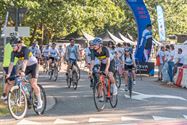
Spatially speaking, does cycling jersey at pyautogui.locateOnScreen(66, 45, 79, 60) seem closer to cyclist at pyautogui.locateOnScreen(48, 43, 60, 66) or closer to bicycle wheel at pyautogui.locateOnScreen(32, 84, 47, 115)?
cyclist at pyautogui.locateOnScreen(48, 43, 60, 66)

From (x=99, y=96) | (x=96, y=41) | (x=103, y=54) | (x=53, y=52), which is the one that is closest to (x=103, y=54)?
(x=103, y=54)

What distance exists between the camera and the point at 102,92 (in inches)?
529

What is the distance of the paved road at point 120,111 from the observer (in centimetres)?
1159

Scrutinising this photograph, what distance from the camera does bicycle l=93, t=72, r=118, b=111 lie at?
43.9 feet

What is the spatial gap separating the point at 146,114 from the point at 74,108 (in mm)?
2143

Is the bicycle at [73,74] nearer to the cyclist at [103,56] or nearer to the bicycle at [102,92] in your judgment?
the cyclist at [103,56]

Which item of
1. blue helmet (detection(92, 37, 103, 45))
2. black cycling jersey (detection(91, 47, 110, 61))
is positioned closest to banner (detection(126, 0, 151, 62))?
black cycling jersey (detection(91, 47, 110, 61))

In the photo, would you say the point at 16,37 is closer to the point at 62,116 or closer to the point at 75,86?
the point at 62,116

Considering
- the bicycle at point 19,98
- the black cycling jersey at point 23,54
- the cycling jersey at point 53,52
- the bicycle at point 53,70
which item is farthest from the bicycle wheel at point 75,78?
the black cycling jersey at point 23,54

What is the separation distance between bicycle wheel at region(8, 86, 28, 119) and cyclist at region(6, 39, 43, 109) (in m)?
0.39

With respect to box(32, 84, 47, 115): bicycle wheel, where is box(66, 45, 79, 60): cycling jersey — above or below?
above

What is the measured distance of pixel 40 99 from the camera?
1214 centimetres

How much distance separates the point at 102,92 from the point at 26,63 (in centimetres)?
256

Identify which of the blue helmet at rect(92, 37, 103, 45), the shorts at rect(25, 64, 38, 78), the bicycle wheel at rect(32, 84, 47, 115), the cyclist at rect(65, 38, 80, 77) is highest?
the blue helmet at rect(92, 37, 103, 45)
